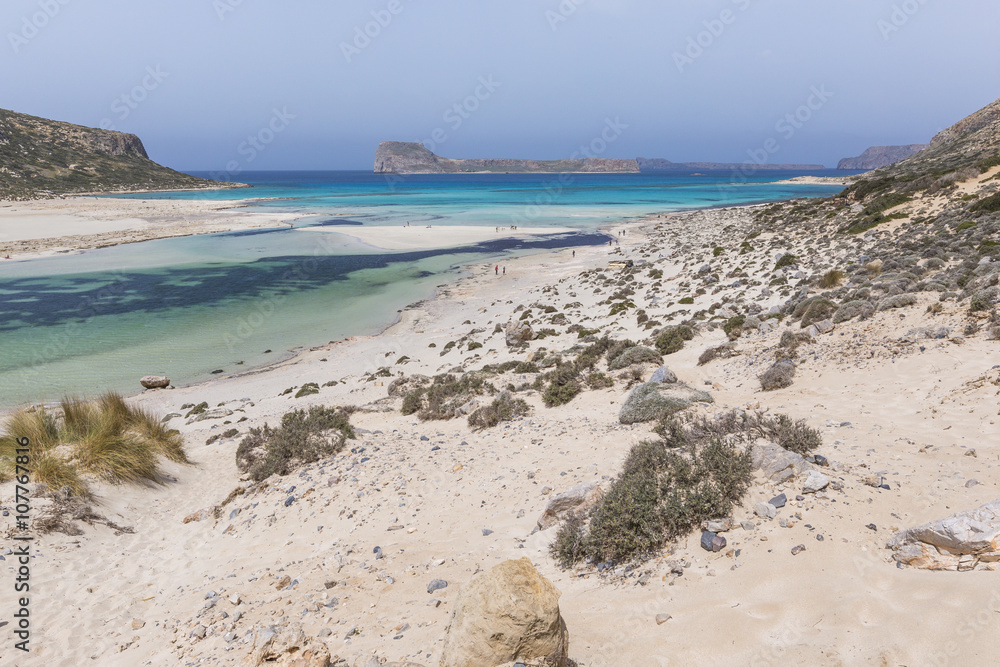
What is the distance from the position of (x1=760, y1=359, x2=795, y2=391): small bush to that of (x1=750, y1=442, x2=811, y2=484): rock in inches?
154

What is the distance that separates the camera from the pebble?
4.91 metres

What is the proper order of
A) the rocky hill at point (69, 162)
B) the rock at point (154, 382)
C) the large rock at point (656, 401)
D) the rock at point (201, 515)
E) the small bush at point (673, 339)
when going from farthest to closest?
the rocky hill at point (69, 162)
the rock at point (154, 382)
the small bush at point (673, 339)
the large rock at point (656, 401)
the rock at point (201, 515)

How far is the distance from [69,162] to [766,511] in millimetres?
141225

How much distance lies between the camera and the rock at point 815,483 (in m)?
4.93

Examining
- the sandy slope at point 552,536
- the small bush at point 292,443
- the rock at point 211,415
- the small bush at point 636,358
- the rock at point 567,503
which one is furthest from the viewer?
the rock at point 211,415

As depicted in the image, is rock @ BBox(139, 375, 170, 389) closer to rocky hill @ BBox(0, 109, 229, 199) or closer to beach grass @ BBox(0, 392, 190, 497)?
beach grass @ BBox(0, 392, 190, 497)

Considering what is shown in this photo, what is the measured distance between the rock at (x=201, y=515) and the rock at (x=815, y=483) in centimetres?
801

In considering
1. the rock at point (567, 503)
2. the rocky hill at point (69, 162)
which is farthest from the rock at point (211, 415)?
the rocky hill at point (69, 162)

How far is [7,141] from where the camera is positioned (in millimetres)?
97688

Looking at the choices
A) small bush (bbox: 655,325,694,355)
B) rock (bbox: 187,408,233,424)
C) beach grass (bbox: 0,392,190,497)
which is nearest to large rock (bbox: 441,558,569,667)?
beach grass (bbox: 0,392,190,497)

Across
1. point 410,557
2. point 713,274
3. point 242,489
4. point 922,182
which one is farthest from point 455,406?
point 922,182

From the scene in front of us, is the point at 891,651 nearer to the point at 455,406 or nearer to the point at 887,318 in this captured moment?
the point at 455,406

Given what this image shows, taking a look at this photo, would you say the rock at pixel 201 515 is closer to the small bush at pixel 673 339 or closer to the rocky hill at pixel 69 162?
the small bush at pixel 673 339

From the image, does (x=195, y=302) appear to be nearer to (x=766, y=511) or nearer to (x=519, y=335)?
(x=519, y=335)
